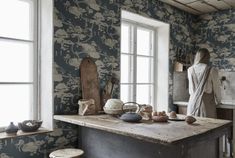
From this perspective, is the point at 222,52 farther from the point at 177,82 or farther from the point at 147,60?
the point at 147,60

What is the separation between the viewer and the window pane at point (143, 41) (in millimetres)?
3782

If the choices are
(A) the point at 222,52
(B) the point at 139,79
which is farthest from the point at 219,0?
(B) the point at 139,79

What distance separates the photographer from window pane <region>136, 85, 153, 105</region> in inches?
148

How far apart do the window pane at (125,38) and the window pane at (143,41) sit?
23 cm

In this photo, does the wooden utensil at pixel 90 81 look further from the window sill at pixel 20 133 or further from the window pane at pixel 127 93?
the window pane at pixel 127 93

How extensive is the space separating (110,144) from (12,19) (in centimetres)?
159

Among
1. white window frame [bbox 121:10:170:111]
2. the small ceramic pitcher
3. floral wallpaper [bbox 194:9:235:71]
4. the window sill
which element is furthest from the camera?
floral wallpaper [bbox 194:9:235:71]

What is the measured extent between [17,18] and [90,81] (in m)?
1.01

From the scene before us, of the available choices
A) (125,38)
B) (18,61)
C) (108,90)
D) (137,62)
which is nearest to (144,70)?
A: (137,62)

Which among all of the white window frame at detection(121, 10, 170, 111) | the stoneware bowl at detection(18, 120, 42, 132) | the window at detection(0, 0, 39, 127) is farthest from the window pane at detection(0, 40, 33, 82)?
the white window frame at detection(121, 10, 170, 111)

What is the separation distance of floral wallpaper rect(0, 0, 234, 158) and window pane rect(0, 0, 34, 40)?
31cm

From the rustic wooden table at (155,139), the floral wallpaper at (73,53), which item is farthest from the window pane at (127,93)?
the rustic wooden table at (155,139)

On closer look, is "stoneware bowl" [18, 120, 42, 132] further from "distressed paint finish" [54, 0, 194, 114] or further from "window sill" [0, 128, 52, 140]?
"distressed paint finish" [54, 0, 194, 114]

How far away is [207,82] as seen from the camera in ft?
10.1
